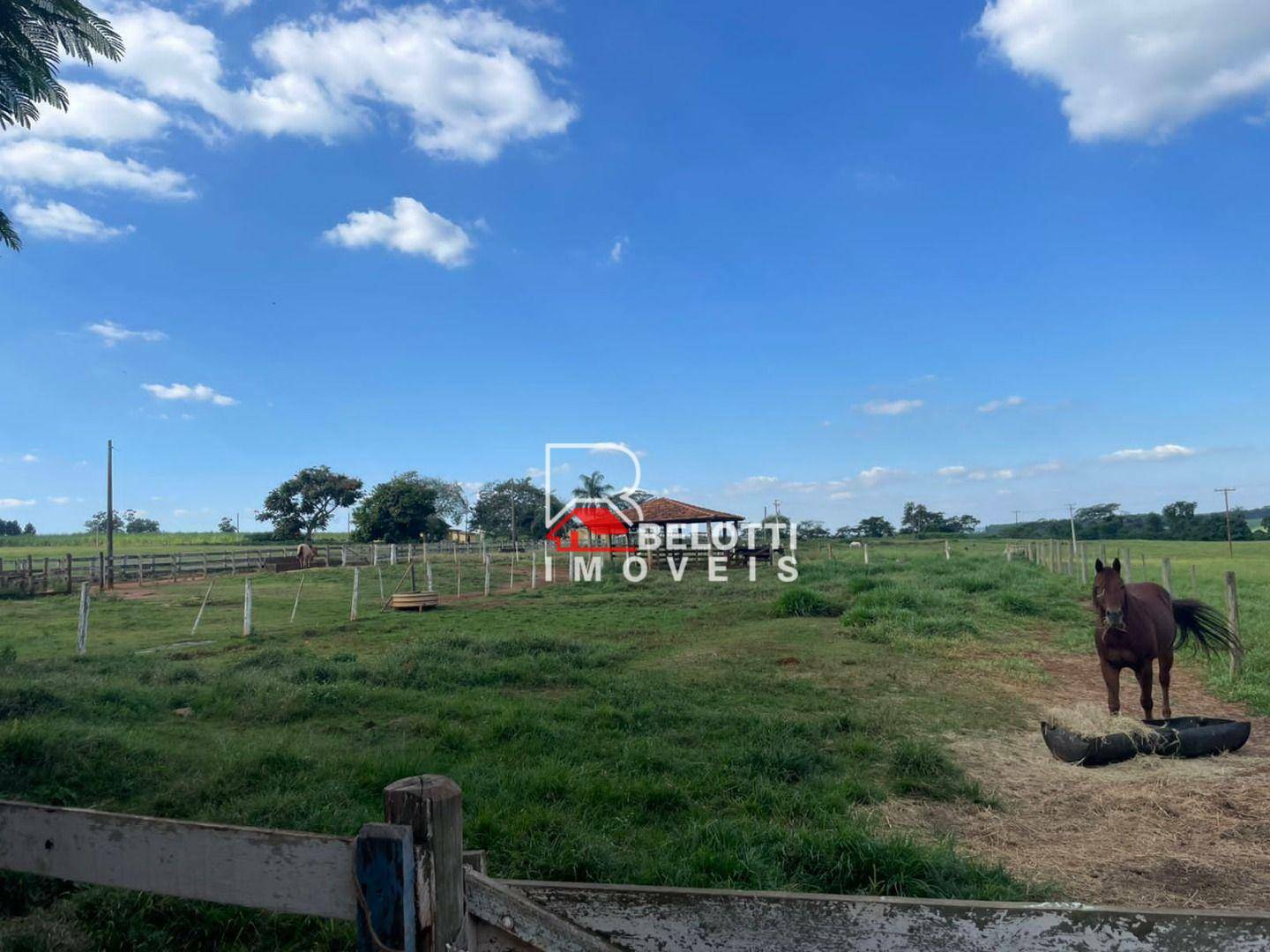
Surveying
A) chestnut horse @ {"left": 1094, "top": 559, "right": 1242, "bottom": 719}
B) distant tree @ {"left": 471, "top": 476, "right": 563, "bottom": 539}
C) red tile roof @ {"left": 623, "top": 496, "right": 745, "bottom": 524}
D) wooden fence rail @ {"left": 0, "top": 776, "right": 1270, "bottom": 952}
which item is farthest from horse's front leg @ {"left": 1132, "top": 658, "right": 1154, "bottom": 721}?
distant tree @ {"left": 471, "top": 476, "right": 563, "bottom": 539}

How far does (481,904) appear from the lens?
6.07 ft

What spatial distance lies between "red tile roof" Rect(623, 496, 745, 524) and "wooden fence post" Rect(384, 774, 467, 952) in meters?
34.6

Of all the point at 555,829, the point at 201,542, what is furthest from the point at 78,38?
the point at 201,542

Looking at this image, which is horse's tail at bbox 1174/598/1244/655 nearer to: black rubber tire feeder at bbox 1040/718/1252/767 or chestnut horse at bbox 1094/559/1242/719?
chestnut horse at bbox 1094/559/1242/719

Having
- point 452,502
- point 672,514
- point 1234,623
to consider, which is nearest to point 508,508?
point 452,502

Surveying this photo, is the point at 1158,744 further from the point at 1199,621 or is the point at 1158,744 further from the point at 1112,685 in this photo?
the point at 1199,621

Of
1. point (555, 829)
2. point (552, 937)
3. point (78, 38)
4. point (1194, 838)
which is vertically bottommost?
point (1194, 838)

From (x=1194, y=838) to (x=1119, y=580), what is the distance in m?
3.11

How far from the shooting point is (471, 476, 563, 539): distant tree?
265 ft

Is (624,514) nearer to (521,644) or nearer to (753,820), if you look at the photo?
(521,644)

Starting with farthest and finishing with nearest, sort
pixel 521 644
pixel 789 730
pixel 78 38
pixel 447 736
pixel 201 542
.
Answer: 1. pixel 201 542
2. pixel 521 644
3. pixel 789 730
4. pixel 447 736
5. pixel 78 38

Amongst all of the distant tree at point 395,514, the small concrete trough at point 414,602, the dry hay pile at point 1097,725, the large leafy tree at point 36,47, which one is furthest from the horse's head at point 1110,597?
the distant tree at point 395,514

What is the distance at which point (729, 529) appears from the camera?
121 ft

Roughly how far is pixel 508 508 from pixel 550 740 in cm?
7980
